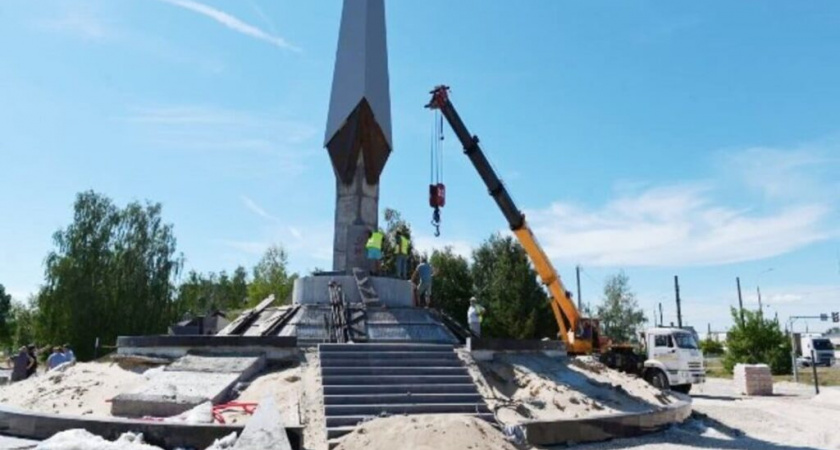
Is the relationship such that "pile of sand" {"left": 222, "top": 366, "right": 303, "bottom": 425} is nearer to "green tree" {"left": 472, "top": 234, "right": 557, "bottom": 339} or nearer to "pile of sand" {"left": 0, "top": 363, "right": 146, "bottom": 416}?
"pile of sand" {"left": 0, "top": 363, "right": 146, "bottom": 416}

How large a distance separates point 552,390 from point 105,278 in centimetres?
3028

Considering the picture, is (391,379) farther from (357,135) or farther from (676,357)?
(676,357)

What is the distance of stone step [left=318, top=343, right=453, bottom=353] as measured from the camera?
37.1 feet

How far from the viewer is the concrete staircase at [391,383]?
31.0ft

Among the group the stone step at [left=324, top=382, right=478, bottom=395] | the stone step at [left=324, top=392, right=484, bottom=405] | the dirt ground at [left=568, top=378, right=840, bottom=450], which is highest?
the stone step at [left=324, top=382, right=478, bottom=395]

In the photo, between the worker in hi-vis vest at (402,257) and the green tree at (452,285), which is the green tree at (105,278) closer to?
the green tree at (452,285)

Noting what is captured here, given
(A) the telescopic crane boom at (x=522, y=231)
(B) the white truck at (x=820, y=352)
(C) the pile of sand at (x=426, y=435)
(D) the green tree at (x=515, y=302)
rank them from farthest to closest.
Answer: (B) the white truck at (x=820, y=352)
(D) the green tree at (x=515, y=302)
(A) the telescopic crane boom at (x=522, y=231)
(C) the pile of sand at (x=426, y=435)

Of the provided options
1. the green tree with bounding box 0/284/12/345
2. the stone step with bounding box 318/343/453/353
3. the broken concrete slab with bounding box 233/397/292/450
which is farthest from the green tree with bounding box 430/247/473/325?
the green tree with bounding box 0/284/12/345

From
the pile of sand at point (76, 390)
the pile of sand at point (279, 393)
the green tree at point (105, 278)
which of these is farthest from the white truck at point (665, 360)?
the green tree at point (105, 278)

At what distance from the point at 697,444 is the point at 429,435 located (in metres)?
5.18

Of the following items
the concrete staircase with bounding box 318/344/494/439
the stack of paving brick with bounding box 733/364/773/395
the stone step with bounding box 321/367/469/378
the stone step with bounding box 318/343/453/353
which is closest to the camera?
the concrete staircase with bounding box 318/344/494/439

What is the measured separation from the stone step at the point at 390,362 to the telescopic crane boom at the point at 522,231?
29.3 ft

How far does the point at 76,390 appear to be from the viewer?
10.9 metres

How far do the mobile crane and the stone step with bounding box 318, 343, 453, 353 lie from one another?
7.03 meters
